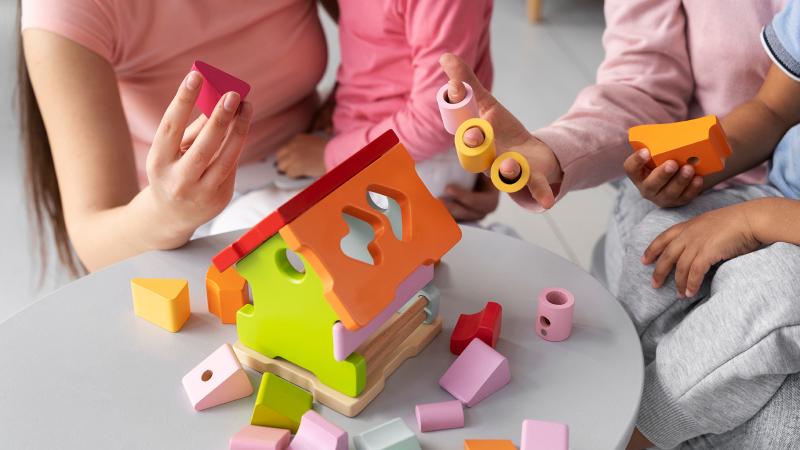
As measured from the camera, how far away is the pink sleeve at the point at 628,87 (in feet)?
3.18

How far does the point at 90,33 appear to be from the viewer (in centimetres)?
99

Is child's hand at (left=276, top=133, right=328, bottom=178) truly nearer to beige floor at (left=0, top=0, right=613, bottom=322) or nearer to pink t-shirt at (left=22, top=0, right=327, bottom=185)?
pink t-shirt at (left=22, top=0, right=327, bottom=185)

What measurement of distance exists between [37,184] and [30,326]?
14.2 inches

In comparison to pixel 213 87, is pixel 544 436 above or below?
below

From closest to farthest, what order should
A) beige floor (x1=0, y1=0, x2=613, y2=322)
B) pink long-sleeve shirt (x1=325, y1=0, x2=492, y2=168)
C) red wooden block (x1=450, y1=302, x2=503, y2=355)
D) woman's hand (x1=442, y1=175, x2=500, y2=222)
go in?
red wooden block (x1=450, y1=302, x2=503, y2=355) < pink long-sleeve shirt (x1=325, y1=0, x2=492, y2=168) < woman's hand (x1=442, y1=175, x2=500, y2=222) < beige floor (x1=0, y1=0, x2=613, y2=322)

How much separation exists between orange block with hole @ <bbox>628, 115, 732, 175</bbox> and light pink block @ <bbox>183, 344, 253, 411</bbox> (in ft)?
1.46

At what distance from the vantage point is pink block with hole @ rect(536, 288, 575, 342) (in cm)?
75

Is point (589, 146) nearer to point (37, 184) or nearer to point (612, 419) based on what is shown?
point (612, 419)

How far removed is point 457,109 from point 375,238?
14cm

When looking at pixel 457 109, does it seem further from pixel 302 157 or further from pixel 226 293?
pixel 302 157

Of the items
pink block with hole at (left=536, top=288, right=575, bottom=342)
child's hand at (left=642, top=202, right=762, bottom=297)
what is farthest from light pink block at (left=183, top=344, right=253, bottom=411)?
child's hand at (left=642, top=202, right=762, bottom=297)

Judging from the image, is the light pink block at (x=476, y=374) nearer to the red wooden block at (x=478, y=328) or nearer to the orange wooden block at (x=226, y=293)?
the red wooden block at (x=478, y=328)

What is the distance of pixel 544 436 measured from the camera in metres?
0.63

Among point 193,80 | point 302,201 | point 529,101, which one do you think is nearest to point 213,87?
point 193,80
